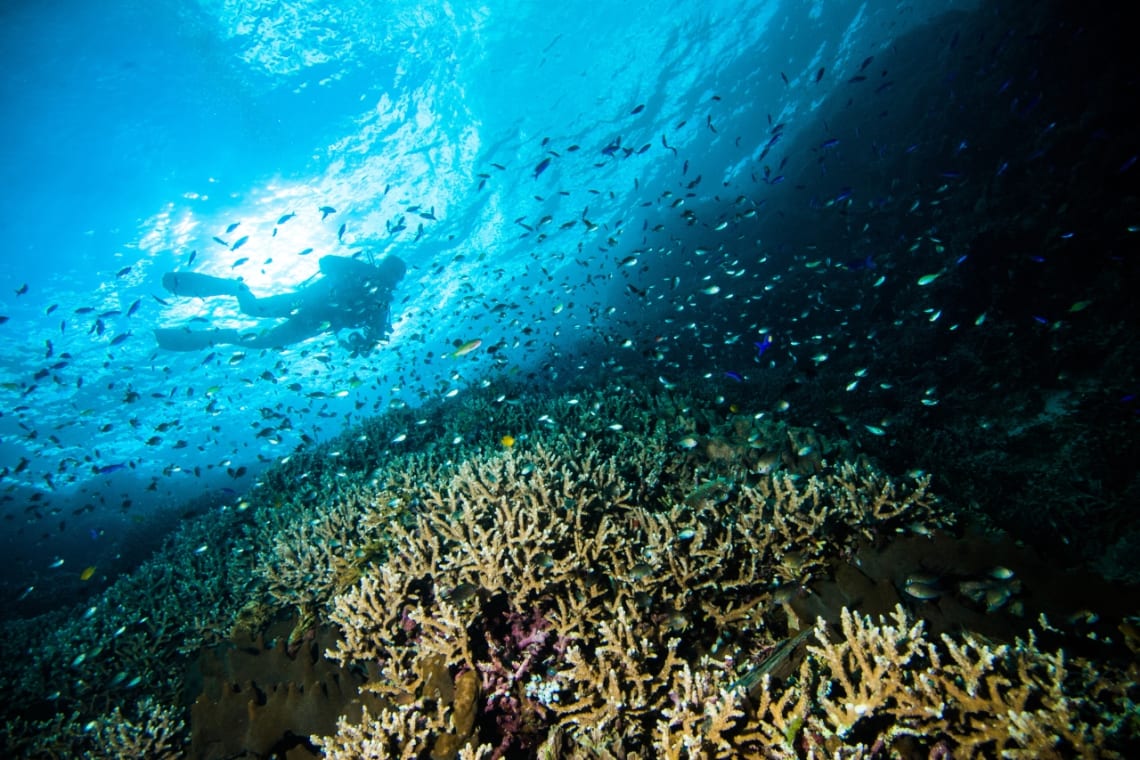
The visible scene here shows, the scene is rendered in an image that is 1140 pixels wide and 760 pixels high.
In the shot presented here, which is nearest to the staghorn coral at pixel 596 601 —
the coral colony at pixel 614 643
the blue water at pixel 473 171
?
the coral colony at pixel 614 643

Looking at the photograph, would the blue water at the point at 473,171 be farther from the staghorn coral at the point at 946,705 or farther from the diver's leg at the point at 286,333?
the staghorn coral at the point at 946,705

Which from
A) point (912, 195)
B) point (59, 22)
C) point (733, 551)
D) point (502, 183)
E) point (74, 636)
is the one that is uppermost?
point (59, 22)

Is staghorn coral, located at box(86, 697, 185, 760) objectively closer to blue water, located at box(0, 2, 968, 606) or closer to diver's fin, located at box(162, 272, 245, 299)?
blue water, located at box(0, 2, 968, 606)

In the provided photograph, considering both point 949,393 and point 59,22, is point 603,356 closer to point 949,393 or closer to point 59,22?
point 949,393

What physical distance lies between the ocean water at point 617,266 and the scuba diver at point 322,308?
0.53 meters

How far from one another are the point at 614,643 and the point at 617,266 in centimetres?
1471

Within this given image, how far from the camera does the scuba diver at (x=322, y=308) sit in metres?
21.0

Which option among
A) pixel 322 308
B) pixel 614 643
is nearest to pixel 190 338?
pixel 322 308

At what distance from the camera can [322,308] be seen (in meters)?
21.9

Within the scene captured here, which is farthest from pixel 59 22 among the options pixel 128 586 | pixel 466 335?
pixel 466 335

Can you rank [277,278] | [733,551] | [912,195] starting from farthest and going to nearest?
[277,278] → [912,195] → [733,551]

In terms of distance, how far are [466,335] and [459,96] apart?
1130 inches

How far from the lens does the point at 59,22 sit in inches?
463

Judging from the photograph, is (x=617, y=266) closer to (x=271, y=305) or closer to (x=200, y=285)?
(x=271, y=305)
